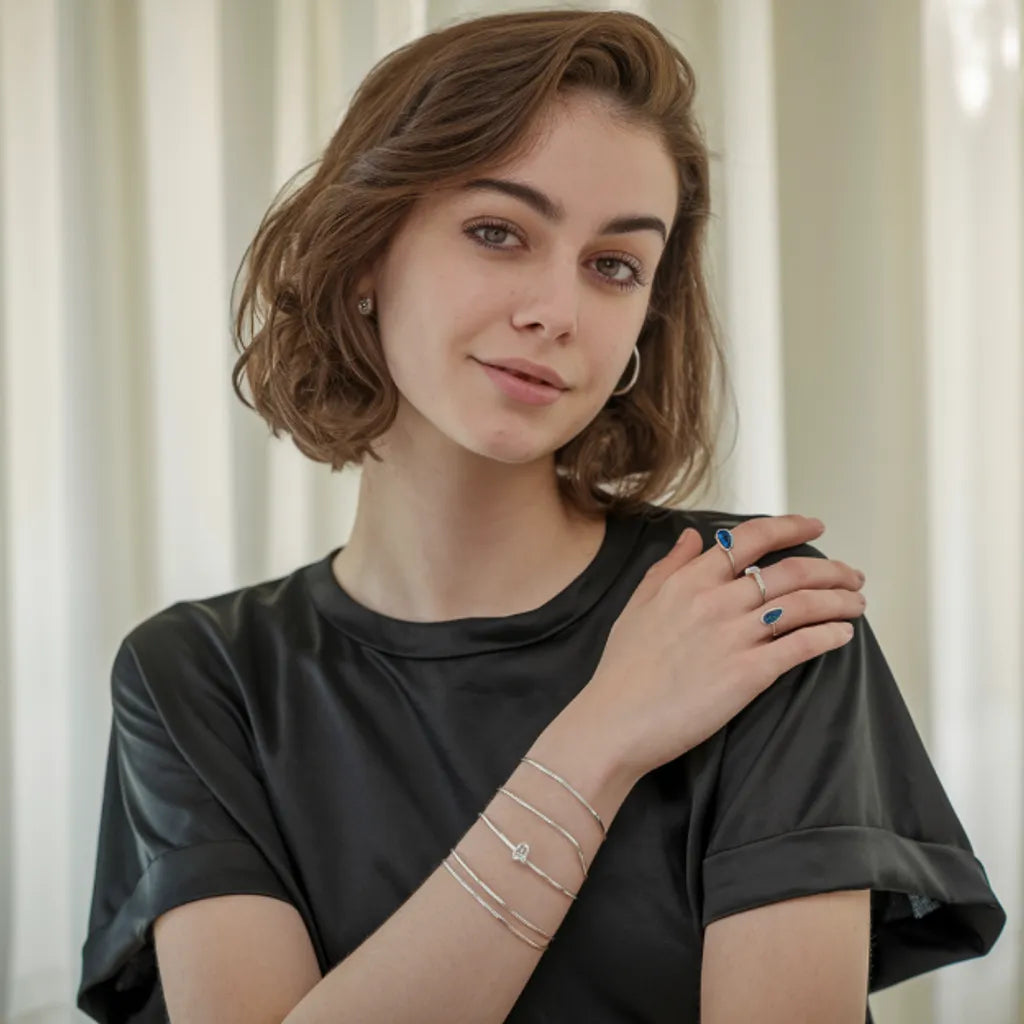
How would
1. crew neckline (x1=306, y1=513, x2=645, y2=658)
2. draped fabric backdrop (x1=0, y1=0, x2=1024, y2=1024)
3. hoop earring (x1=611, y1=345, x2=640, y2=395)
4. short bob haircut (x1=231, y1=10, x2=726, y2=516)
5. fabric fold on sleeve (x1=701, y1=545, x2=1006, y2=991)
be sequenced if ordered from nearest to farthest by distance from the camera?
fabric fold on sleeve (x1=701, y1=545, x2=1006, y2=991) → short bob haircut (x1=231, y1=10, x2=726, y2=516) → crew neckline (x1=306, y1=513, x2=645, y2=658) → hoop earring (x1=611, y1=345, x2=640, y2=395) → draped fabric backdrop (x1=0, y1=0, x2=1024, y2=1024)

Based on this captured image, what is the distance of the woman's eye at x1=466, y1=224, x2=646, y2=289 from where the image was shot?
109cm

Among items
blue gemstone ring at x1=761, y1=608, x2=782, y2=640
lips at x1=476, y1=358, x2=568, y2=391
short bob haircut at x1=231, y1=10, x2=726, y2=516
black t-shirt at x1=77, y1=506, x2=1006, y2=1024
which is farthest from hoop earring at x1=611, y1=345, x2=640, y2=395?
blue gemstone ring at x1=761, y1=608, x2=782, y2=640

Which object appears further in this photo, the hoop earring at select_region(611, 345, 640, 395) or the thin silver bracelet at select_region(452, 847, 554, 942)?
the hoop earring at select_region(611, 345, 640, 395)

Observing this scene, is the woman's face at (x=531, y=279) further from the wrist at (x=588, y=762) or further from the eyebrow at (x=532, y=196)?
the wrist at (x=588, y=762)

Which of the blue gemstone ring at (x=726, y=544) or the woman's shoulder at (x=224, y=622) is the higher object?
the blue gemstone ring at (x=726, y=544)

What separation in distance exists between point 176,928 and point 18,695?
0.85m

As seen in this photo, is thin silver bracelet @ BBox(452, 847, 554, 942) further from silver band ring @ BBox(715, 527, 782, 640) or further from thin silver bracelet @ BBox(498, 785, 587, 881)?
silver band ring @ BBox(715, 527, 782, 640)

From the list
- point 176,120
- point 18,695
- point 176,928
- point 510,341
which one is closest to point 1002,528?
point 510,341

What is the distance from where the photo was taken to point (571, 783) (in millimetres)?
1024

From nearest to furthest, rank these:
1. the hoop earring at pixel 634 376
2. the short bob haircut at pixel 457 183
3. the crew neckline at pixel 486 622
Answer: the short bob haircut at pixel 457 183 → the crew neckline at pixel 486 622 → the hoop earring at pixel 634 376

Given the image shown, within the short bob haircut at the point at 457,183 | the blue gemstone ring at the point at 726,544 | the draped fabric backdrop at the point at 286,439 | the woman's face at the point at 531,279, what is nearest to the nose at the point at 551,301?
the woman's face at the point at 531,279

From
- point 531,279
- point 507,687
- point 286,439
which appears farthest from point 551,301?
point 286,439

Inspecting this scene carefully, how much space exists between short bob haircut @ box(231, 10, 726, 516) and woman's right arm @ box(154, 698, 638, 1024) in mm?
348

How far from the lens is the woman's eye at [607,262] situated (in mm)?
1094
